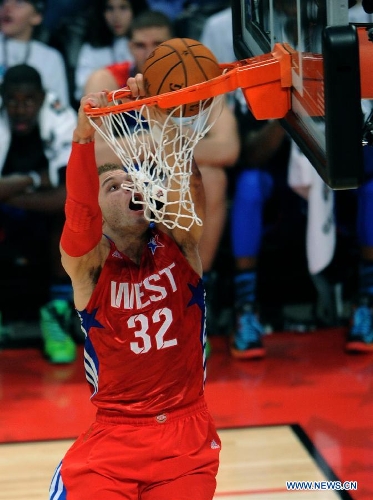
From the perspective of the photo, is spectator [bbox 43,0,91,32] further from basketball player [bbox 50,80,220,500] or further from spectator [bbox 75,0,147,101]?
basketball player [bbox 50,80,220,500]

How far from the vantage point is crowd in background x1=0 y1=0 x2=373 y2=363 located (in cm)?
564

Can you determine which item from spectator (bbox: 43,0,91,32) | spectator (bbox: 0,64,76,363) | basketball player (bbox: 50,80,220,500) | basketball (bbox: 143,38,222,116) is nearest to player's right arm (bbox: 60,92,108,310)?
basketball player (bbox: 50,80,220,500)

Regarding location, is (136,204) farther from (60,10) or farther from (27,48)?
(60,10)

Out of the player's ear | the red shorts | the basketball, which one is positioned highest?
the player's ear

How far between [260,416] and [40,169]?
80.0 inches

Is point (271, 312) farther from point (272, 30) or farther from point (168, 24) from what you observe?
point (272, 30)

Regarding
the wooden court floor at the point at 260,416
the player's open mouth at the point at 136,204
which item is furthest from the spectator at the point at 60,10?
the player's open mouth at the point at 136,204

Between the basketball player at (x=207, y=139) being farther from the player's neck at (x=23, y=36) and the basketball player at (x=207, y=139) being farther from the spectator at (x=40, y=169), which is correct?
the player's neck at (x=23, y=36)

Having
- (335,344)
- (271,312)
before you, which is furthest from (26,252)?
(335,344)

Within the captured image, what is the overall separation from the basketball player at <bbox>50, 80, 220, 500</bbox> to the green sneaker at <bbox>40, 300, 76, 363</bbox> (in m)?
2.34

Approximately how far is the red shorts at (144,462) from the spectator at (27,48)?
3.19 meters

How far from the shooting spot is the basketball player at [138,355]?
3.17 meters

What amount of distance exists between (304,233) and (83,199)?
129 inches

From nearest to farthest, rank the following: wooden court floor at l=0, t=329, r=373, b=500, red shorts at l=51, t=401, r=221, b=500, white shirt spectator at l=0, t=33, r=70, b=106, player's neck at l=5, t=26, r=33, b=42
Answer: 1. red shorts at l=51, t=401, r=221, b=500
2. wooden court floor at l=0, t=329, r=373, b=500
3. white shirt spectator at l=0, t=33, r=70, b=106
4. player's neck at l=5, t=26, r=33, b=42
